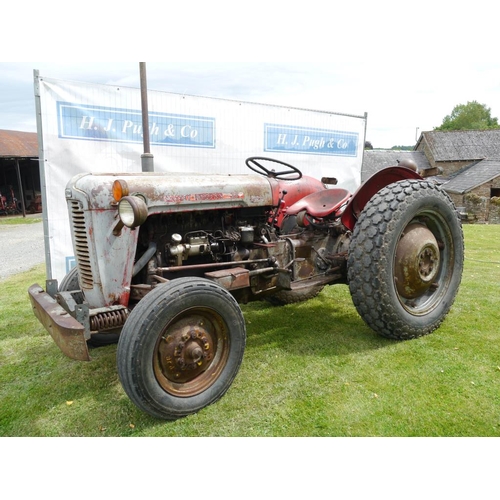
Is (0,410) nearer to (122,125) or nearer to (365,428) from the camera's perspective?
(365,428)

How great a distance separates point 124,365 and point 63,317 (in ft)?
2.01

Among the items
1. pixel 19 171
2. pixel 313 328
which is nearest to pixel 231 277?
pixel 313 328

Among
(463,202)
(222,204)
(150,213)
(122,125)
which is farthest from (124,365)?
(463,202)

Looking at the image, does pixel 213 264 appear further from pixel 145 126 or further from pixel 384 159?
pixel 384 159

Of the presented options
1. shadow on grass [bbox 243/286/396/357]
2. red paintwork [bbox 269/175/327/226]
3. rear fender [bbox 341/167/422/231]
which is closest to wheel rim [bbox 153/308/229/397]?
shadow on grass [bbox 243/286/396/357]

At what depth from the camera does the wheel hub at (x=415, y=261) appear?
3773 mm

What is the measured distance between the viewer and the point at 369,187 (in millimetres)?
4070

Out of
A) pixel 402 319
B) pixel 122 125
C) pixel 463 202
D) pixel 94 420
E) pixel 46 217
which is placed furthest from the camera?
pixel 463 202

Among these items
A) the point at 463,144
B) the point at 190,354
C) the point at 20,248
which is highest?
the point at 463,144

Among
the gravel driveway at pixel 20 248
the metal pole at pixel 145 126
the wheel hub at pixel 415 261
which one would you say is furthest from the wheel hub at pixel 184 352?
the gravel driveway at pixel 20 248

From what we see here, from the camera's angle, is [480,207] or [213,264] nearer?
[213,264]

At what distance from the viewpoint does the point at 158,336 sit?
262cm

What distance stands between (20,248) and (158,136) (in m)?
6.36

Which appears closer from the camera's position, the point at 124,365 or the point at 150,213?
the point at 124,365
